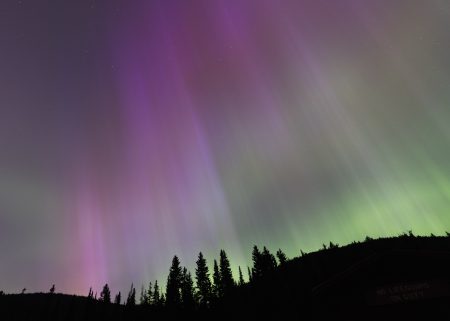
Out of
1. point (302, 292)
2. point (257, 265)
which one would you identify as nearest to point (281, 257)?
point (257, 265)

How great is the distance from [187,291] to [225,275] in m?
14.4

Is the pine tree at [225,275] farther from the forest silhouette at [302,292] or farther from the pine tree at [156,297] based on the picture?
the pine tree at [156,297]

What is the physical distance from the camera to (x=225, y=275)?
4240 inches

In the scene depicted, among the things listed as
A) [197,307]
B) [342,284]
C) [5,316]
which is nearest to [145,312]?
[197,307]

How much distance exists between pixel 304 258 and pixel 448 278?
12361 cm

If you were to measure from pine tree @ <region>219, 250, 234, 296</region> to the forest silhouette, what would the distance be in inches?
14.1

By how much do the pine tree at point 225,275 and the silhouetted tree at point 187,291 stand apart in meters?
10.9

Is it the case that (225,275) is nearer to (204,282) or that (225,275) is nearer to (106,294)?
(204,282)

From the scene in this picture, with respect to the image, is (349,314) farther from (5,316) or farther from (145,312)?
(5,316)

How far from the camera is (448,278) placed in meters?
17.1

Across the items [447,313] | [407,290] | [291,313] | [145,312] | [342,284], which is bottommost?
[447,313]

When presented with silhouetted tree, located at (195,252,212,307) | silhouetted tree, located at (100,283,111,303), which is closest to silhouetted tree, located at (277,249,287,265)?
silhouetted tree, located at (195,252,212,307)

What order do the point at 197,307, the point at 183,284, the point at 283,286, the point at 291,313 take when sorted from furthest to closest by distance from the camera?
the point at 183,284 < the point at 197,307 < the point at 283,286 < the point at 291,313

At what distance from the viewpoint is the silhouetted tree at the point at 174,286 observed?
97438 millimetres
